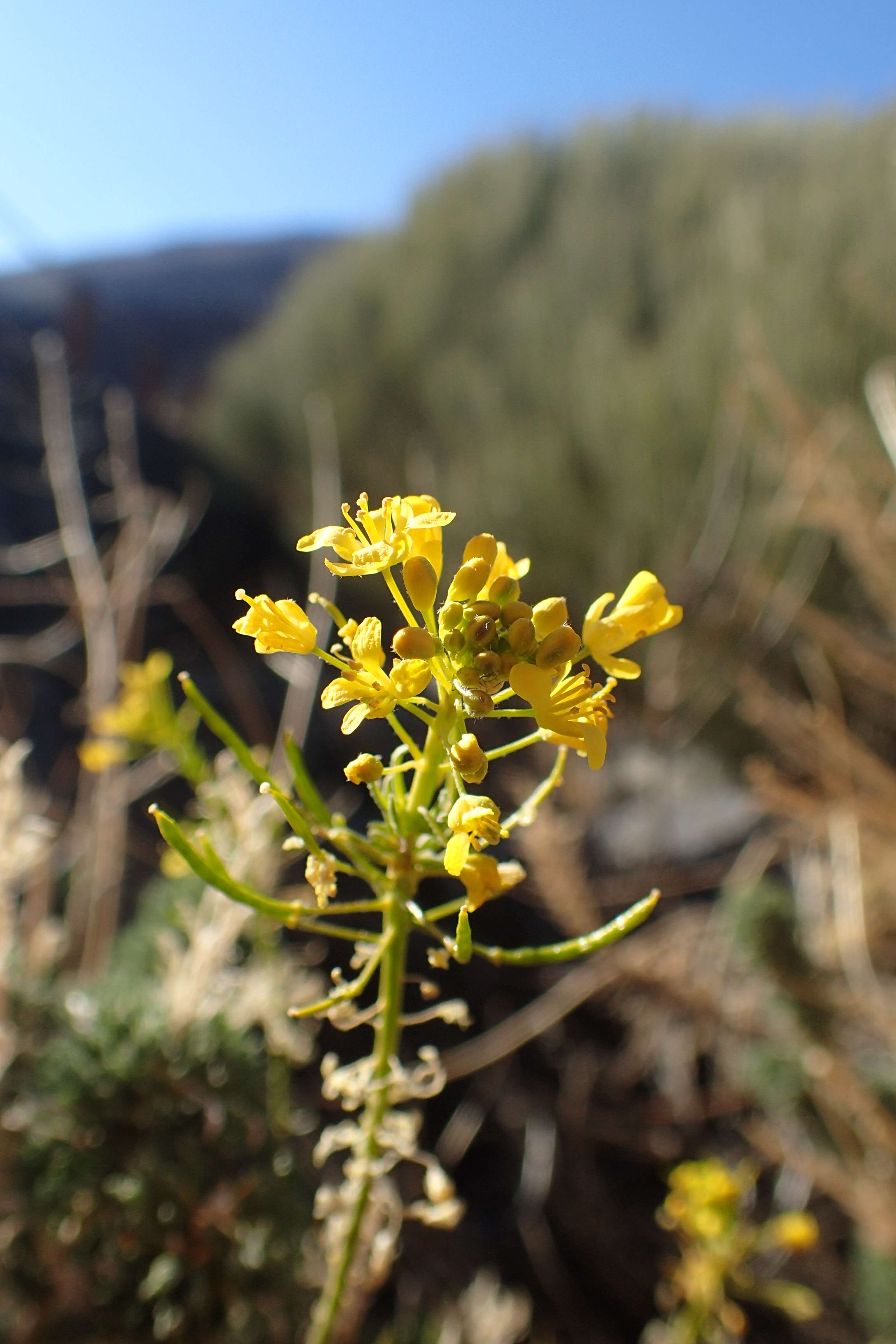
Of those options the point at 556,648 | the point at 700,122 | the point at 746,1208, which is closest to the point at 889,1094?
the point at 746,1208

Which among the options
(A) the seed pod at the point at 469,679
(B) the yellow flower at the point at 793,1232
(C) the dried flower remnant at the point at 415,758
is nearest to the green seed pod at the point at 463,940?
(C) the dried flower remnant at the point at 415,758

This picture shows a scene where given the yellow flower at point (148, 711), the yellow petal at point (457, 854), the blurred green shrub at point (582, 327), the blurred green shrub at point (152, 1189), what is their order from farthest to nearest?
the blurred green shrub at point (582, 327)
the yellow flower at point (148, 711)
the blurred green shrub at point (152, 1189)
the yellow petal at point (457, 854)

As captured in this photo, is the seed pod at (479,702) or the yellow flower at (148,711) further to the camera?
the yellow flower at (148,711)

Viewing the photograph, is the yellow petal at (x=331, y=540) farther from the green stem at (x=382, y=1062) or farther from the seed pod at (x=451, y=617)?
the green stem at (x=382, y=1062)

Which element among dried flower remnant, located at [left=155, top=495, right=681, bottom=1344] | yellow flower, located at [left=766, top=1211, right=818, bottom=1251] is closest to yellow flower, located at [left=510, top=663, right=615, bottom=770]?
dried flower remnant, located at [left=155, top=495, right=681, bottom=1344]

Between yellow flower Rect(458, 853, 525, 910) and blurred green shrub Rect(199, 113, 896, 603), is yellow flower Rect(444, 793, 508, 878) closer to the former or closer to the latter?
yellow flower Rect(458, 853, 525, 910)

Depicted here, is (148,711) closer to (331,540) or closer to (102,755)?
(102,755)
